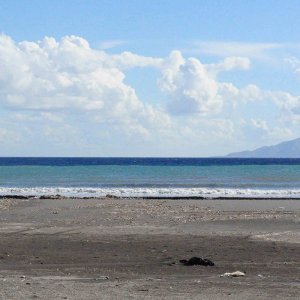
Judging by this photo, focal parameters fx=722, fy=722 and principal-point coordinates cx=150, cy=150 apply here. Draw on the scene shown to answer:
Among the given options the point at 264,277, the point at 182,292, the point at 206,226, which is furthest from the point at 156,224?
the point at 182,292

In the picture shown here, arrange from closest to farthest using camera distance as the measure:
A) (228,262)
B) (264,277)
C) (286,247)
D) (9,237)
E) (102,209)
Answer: (264,277) → (228,262) → (286,247) → (9,237) → (102,209)

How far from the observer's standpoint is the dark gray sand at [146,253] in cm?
1252

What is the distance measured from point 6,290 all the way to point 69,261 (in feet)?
13.9

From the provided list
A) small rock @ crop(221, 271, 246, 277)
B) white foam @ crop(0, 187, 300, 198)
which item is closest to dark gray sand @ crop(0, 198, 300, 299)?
small rock @ crop(221, 271, 246, 277)

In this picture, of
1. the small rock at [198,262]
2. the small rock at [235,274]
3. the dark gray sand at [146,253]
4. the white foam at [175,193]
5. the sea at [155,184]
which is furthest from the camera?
the sea at [155,184]

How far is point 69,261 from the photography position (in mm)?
16359

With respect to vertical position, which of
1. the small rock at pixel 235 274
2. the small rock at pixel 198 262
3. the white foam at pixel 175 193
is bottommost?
the small rock at pixel 235 274

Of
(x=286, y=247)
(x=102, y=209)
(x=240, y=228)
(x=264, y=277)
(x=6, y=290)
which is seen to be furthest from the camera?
(x=102, y=209)

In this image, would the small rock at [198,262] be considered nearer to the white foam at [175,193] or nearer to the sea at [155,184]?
the sea at [155,184]

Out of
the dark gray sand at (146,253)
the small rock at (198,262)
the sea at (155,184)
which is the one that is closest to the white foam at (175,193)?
the sea at (155,184)

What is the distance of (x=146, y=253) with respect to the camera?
17.6 meters

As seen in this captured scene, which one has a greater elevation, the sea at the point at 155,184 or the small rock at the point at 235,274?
the sea at the point at 155,184

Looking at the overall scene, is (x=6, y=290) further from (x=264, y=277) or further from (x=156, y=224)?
(x=156, y=224)

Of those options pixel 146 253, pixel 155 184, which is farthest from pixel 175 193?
pixel 146 253
